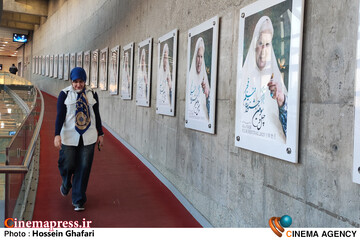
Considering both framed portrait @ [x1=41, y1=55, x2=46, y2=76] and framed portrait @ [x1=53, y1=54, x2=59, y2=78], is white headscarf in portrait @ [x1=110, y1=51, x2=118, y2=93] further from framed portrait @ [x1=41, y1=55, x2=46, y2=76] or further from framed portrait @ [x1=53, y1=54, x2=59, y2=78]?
framed portrait @ [x1=41, y1=55, x2=46, y2=76]

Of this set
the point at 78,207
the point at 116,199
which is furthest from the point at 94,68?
the point at 78,207

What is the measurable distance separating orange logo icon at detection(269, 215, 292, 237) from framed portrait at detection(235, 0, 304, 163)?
400 mm

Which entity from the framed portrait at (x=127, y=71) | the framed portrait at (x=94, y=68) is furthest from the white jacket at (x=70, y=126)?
the framed portrait at (x=94, y=68)

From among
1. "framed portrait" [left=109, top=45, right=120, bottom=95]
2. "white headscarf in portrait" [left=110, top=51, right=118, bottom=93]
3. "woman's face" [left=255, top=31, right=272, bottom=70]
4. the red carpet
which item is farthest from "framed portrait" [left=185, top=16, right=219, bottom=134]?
"white headscarf in portrait" [left=110, top=51, right=118, bottom=93]

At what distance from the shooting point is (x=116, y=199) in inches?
169

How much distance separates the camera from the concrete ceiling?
66.2 feet

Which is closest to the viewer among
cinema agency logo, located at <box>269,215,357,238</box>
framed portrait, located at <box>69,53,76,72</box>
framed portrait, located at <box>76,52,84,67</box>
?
cinema agency logo, located at <box>269,215,357,238</box>

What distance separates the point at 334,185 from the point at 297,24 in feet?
3.32

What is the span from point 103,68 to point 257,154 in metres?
7.06

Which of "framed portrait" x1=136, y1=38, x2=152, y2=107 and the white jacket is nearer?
the white jacket

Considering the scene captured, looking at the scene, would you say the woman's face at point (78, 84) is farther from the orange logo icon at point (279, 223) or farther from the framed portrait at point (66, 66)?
the framed portrait at point (66, 66)

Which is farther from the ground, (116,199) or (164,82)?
(164,82)

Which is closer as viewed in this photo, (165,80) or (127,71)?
(165,80)

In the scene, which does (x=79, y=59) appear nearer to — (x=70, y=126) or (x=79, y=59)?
(x=79, y=59)
